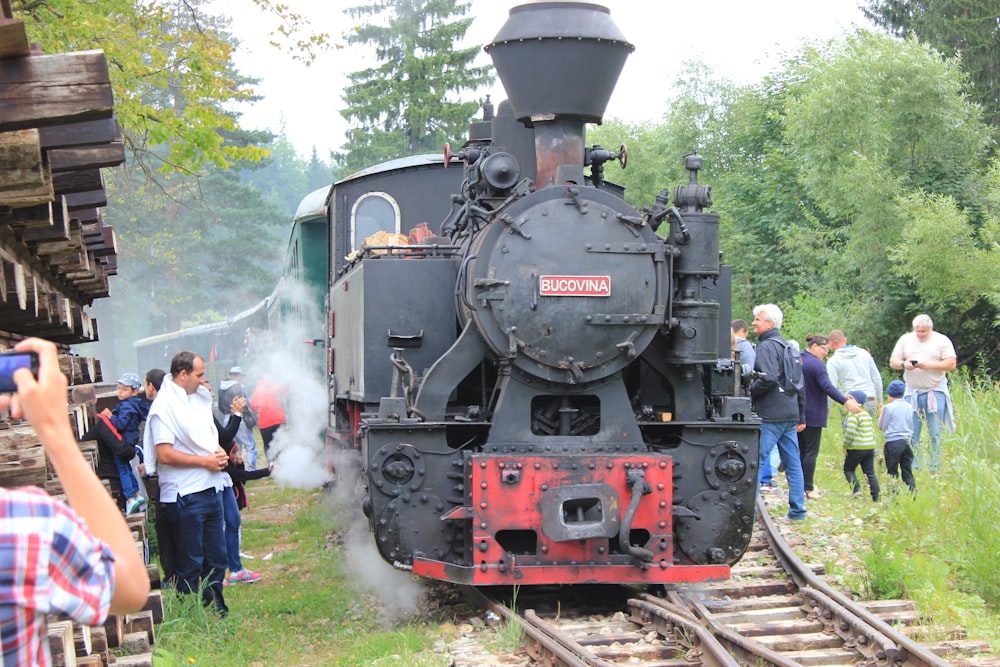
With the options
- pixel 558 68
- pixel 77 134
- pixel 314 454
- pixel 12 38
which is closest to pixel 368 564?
pixel 558 68

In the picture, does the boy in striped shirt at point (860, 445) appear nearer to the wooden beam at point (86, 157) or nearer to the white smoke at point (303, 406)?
the white smoke at point (303, 406)

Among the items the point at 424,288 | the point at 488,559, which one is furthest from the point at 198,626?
the point at 424,288

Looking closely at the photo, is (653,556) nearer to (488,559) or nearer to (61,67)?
(488,559)

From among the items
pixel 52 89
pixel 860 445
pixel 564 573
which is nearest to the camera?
pixel 52 89

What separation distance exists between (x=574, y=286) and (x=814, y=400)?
3670 mm

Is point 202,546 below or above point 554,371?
below

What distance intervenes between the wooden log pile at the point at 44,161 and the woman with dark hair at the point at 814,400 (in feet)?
18.9

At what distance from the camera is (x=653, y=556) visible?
5742 millimetres

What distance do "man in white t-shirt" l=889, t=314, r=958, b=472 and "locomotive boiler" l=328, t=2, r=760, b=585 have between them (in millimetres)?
4073

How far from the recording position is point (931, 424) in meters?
9.76

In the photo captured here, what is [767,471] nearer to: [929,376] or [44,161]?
[929,376]

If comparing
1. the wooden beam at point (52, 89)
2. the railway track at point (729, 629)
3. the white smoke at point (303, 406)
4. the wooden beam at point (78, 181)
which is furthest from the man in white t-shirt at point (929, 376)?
the wooden beam at point (52, 89)

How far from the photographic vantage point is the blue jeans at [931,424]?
9359 millimetres

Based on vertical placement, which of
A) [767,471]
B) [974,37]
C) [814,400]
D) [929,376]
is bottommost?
[767,471]
